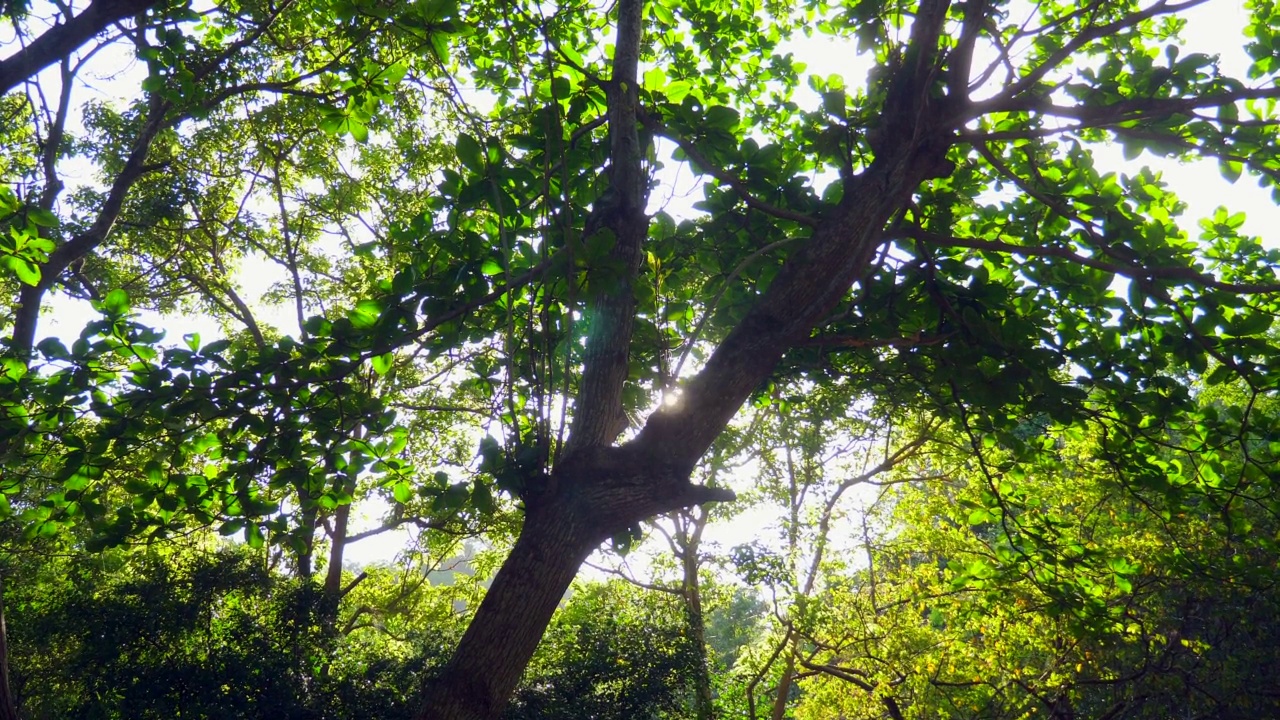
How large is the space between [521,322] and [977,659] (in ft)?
20.3

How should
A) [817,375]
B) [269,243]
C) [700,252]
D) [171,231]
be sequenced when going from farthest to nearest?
[269,243] < [171,231] < [817,375] < [700,252]

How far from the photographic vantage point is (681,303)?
3277 millimetres

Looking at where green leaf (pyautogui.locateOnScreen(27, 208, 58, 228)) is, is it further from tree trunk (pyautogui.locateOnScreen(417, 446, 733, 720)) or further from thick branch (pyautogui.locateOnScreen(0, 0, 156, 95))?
tree trunk (pyautogui.locateOnScreen(417, 446, 733, 720))

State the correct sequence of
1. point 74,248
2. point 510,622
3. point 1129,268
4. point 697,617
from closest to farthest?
point 510,622 → point 1129,268 → point 74,248 → point 697,617

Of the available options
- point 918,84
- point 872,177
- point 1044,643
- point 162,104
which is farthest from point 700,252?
point 162,104

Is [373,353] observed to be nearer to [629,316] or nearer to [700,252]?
[629,316]

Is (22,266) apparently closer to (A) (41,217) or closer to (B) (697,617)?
(A) (41,217)

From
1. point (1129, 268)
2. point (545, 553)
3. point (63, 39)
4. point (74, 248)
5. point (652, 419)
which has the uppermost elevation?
point (74, 248)

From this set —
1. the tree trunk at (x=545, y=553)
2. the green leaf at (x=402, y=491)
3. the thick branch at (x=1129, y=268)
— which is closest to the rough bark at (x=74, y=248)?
the green leaf at (x=402, y=491)

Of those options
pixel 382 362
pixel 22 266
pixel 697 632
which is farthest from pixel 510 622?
pixel 697 632

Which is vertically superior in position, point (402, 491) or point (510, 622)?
point (402, 491)

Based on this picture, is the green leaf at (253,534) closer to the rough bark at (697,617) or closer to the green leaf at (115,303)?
the green leaf at (115,303)

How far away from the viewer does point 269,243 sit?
30.9ft

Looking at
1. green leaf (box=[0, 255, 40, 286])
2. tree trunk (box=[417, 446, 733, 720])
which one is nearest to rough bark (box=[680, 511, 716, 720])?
tree trunk (box=[417, 446, 733, 720])
